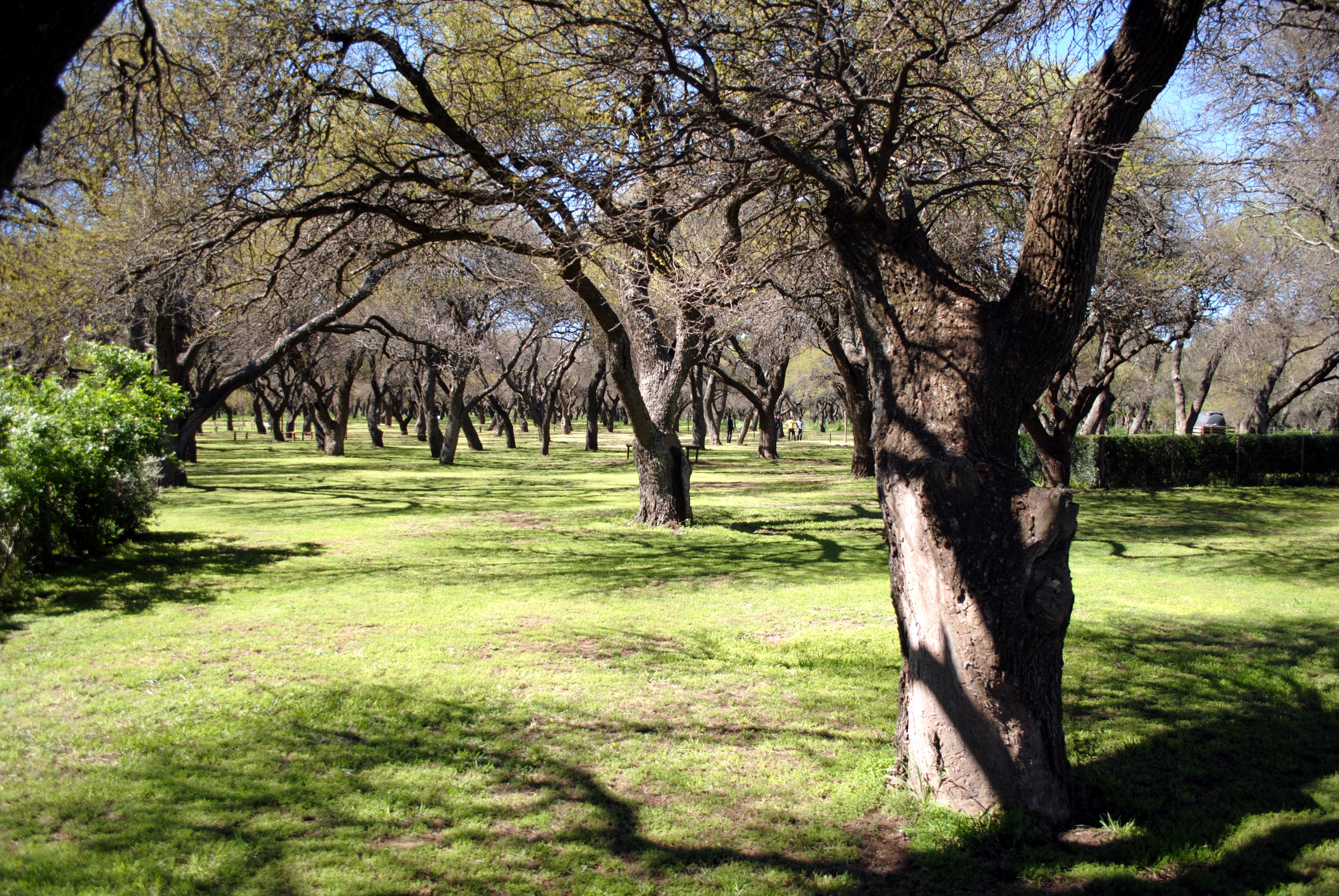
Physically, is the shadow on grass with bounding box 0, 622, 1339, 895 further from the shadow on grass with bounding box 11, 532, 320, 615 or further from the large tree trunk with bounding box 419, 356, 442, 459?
the large tree trunk with bounding box 419, 356, 442, 459

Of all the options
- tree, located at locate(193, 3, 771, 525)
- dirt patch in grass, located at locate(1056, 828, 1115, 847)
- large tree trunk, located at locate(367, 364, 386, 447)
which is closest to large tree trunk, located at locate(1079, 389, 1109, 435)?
tree, located at locate(193, 3, 771, 525)

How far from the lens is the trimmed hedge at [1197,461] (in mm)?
22953

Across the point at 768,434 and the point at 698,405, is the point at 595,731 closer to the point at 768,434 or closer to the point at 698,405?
the point at 768,434

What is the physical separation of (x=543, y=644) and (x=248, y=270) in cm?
770

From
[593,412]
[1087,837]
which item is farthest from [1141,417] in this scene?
[1087,837]

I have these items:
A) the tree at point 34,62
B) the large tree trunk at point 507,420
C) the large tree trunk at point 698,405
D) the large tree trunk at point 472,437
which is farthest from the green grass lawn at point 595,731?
the large tree trunk at point 507,420

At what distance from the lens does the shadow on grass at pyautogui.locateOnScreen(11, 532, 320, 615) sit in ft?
26.9

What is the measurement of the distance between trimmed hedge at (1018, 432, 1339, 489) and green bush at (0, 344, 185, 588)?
66.3 ft

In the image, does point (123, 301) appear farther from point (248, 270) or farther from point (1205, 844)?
point (1205, 844)

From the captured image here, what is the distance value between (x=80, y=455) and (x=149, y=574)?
150 centimetres

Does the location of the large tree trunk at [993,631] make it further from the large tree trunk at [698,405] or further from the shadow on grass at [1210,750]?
the large tree trunk at [698,405]

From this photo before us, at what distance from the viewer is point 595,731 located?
5.17 meters

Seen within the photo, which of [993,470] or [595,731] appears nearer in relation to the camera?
[993,470]

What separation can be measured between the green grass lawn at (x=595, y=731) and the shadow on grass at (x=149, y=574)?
6cm
